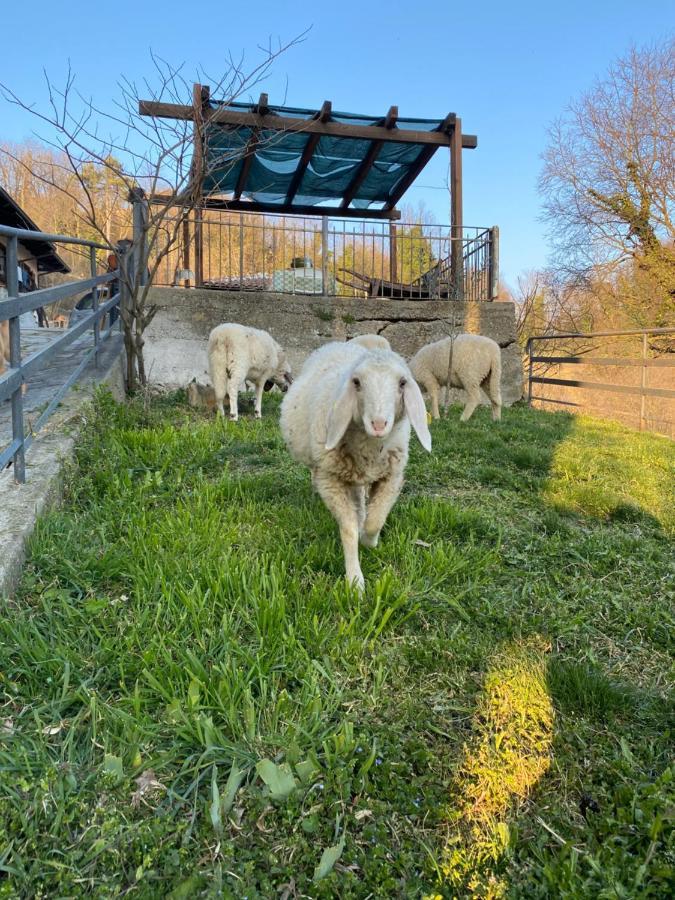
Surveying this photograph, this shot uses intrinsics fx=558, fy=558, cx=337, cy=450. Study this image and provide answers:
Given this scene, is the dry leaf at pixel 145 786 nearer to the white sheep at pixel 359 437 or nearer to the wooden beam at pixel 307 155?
the white sheep at pixel 359 437

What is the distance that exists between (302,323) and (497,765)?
27.5 feet

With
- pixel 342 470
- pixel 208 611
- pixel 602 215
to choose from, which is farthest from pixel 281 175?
pixel 208 611

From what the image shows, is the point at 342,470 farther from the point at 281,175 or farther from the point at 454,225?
the point at 281,175

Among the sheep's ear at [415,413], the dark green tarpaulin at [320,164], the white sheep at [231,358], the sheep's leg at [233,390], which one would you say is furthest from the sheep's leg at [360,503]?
the dark green tarpaulin at [320,164]

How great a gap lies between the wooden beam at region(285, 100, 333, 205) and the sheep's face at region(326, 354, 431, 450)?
831 cm

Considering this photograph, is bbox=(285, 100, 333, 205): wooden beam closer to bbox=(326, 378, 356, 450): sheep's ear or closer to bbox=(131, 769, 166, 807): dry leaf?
bbox=(326, 378, 356, 450): sheep's ear

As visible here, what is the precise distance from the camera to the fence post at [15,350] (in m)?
2.61

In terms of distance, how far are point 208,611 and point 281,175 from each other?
11204mm

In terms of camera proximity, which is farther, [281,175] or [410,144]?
[281,175]

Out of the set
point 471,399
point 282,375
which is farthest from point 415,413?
point 282,375

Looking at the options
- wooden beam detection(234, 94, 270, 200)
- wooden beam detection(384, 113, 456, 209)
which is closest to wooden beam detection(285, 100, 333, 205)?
wooden beam detection(234, 94, 270, 200)

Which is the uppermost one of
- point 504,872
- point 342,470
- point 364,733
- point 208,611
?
point 342,470

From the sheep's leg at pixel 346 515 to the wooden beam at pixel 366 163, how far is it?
8.90 m

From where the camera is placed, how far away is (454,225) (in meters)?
10.2
